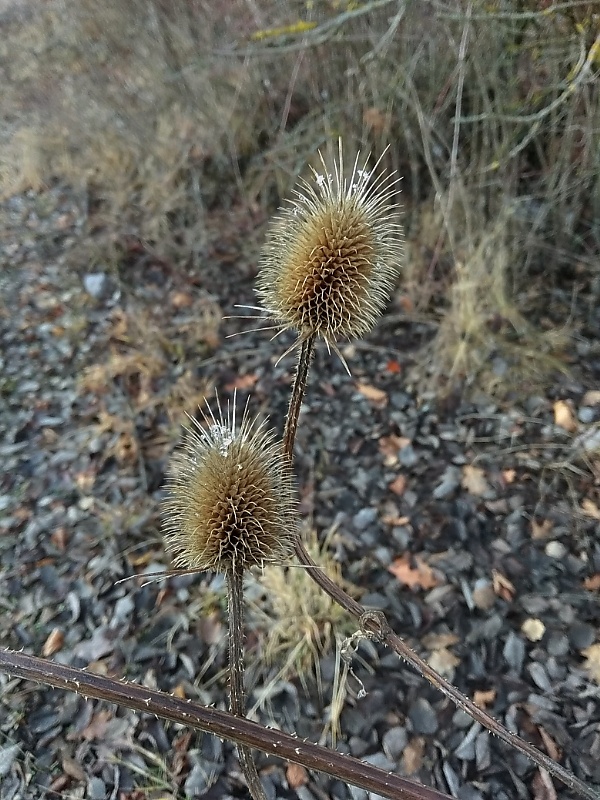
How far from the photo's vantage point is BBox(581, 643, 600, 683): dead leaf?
6.41ft

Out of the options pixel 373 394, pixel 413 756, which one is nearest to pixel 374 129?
pixel 373 394

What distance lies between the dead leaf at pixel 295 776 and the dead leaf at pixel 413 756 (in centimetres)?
28

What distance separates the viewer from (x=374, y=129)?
358 centimetres

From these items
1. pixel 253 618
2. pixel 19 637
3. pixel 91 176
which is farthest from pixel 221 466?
pixel 91 176

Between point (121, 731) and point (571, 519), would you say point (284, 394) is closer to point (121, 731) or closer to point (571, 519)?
point (571, 519)

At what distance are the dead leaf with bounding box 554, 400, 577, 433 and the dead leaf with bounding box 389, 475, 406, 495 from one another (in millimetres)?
704

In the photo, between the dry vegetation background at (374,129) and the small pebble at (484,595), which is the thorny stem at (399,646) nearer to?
the small pebble at (484,595)

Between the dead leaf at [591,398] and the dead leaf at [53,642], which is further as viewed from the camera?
the dead leaf at [591,398]

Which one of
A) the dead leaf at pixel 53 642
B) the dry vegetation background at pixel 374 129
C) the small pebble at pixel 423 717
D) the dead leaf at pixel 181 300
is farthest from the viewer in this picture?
the dead leaf at pixel 181 300

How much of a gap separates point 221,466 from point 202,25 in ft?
12.2

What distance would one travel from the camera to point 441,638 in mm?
2098

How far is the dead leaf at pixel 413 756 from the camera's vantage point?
1.81 metres

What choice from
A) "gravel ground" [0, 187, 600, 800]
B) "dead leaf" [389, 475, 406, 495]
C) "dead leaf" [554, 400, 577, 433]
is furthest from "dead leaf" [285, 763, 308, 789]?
"dead leaf" [554, 400, 577, 433]

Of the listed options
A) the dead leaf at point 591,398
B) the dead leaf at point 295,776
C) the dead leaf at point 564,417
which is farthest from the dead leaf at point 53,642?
the dead leaf at point 591,398
